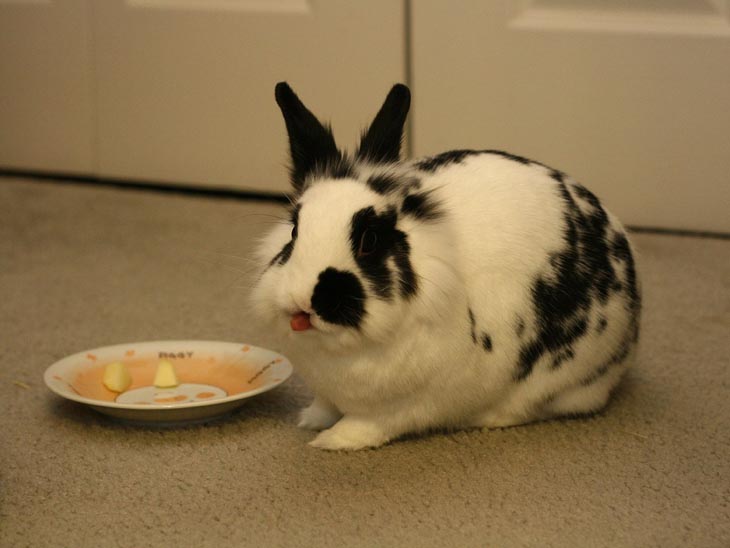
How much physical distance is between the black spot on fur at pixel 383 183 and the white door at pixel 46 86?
1.66 m

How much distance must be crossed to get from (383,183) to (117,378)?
0.47 m

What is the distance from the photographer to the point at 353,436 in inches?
50.3

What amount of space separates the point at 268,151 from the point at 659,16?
0.95 m

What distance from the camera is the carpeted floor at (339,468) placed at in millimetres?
1095

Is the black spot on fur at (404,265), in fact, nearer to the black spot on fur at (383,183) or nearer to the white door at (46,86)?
the black spot on fur at (383,183)

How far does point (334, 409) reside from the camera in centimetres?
134

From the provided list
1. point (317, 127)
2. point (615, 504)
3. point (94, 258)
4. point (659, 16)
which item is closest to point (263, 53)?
point (94, 258)

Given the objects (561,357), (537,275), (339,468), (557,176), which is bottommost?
(339,468)

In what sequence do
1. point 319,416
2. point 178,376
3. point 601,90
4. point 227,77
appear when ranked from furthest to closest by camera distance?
1. point 227,77
2. point 601,90
3. point 178,376
4. point 319,416

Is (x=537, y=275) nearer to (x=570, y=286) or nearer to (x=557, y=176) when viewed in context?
(x=570, y=286)

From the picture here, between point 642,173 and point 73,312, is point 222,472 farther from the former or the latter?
point 642,173

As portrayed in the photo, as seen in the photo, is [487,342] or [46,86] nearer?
[487,342]

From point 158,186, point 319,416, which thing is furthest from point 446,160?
point 158,186

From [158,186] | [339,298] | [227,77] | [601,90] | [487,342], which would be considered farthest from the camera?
[158,186]
